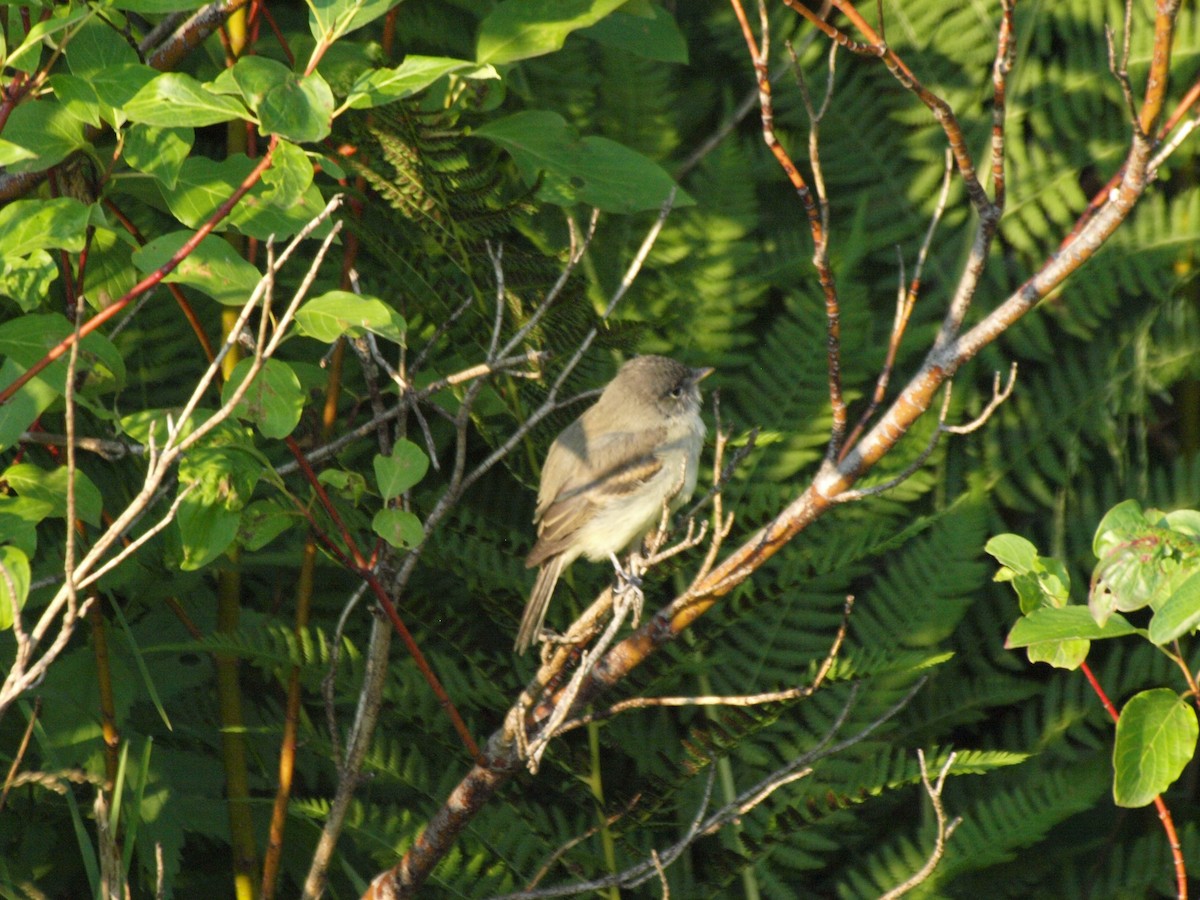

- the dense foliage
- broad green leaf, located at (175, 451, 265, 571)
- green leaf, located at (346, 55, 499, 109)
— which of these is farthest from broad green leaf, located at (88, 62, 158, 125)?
broad green leaf, located at (175, 451, 265, 571)

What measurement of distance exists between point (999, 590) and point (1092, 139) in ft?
4.98

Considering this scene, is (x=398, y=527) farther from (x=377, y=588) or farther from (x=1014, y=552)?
(x=1014, y=552)

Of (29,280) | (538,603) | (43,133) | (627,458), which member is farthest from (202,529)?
(627,458)

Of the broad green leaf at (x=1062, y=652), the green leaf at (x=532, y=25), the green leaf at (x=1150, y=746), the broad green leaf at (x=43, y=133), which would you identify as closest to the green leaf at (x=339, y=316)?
the broad green leaf at (x=43, y=133)

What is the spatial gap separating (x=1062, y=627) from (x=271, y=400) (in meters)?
1.29

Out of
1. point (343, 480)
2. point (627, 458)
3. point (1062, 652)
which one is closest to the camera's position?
point (1062, 652)

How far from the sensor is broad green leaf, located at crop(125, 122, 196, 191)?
223 cm

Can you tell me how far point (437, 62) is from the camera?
6.86 ft

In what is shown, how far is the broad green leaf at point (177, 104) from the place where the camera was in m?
1.98

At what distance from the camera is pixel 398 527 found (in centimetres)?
233

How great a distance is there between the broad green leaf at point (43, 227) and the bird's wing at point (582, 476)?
159 centimetres

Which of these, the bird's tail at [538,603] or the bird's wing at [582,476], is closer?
the bird's tail at [538,603]

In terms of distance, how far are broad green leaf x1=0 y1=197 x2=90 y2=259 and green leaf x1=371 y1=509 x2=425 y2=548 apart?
66cm

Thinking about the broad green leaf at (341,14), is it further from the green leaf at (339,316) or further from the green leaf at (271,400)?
the green leaf at (271,400)
